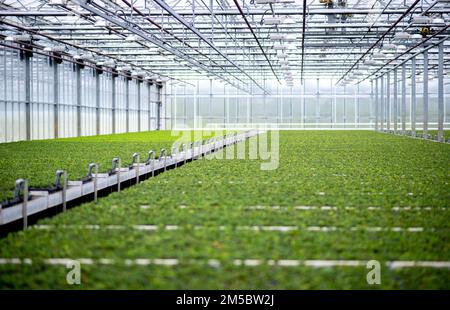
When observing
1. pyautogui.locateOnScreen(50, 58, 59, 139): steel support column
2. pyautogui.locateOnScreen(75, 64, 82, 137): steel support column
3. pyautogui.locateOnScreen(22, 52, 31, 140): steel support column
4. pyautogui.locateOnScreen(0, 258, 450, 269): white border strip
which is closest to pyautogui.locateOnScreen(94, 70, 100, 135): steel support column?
pyautogui.locateOnScreen(75, 64, 82, 137): steel support column

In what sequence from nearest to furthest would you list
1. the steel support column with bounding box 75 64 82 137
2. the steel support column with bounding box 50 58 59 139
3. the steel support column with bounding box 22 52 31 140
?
1. the steel support column with bounding box 22 52 31 140
2. the steel support column with bounding box 50 58 59 139
3. the steel support column with bounding box 75 64 82 137

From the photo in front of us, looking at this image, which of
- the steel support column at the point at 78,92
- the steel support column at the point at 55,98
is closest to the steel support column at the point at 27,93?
the steel support column at the point at 55,98

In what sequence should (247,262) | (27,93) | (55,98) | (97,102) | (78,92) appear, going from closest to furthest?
(247,262), (27,93), (55,98), (78,92), (97,102)

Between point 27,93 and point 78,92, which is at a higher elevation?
point 78,92

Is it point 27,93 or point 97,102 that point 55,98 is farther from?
point 97,102

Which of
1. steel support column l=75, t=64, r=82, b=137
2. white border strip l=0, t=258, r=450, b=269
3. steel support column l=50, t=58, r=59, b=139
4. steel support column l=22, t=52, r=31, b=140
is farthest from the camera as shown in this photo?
steel support column l=75, t=64, r=82, b=137

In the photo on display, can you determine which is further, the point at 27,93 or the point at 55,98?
the point at 55,98

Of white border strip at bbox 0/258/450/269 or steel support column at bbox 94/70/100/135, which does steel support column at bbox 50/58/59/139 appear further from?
white border strip at bbox 0/258/450/269

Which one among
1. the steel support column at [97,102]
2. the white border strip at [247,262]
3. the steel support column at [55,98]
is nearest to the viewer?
the white border strip at [247,262]

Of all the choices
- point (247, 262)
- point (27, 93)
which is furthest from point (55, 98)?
point (247, 262)

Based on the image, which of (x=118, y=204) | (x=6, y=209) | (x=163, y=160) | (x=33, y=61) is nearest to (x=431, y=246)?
(x=118, y=204)

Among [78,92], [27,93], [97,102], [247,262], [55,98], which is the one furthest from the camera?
[97,102]

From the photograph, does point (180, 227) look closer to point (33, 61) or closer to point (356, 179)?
point (356, 179)

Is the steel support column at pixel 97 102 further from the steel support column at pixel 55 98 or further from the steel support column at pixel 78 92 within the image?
the steel support column at pixel 55 98
